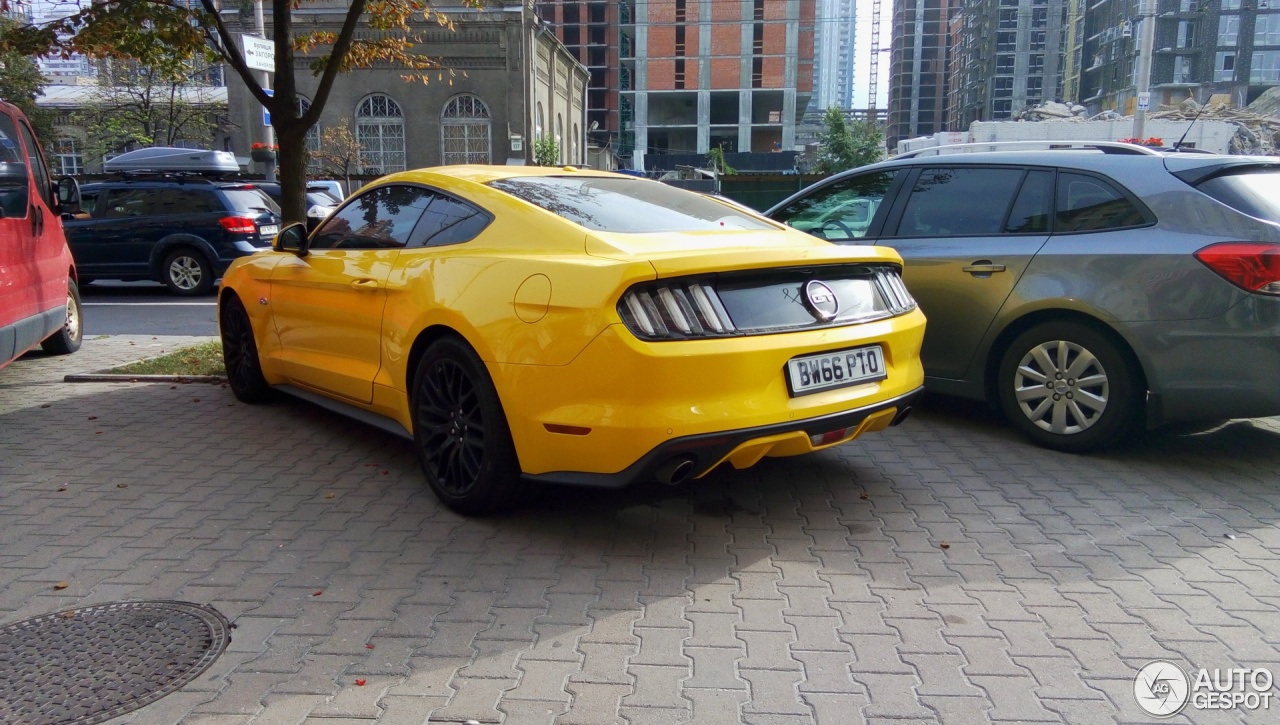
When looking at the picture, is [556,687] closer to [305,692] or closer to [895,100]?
[305,692]

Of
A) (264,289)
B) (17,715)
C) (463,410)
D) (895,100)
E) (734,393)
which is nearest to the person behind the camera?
(17,715)

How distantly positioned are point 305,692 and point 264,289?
145 inches

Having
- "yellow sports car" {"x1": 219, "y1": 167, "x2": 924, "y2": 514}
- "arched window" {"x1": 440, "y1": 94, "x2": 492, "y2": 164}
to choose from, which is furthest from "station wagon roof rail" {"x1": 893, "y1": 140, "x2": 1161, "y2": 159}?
"arched window" {"x1": 440, "y1": 94, "x2": 492, "y2": 164}

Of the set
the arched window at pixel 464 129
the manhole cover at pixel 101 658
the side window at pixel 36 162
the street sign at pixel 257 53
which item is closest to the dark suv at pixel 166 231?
the street sign at pixel 257 53

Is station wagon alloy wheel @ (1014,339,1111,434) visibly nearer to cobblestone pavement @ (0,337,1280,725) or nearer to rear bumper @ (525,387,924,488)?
cobblestone pavement @ (0,337,1280,725)

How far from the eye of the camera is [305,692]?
283cm

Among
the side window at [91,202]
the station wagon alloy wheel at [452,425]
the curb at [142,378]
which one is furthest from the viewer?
the side window at [91,202]

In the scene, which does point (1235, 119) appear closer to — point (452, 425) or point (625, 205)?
point (625, 205)

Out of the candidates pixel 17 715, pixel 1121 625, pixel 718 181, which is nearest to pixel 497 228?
pixel 17 715

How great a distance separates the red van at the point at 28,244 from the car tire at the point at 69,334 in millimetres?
302

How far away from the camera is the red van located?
640 centimetres

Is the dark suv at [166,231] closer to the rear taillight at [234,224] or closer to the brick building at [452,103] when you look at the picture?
the rear taillight at [234,224]

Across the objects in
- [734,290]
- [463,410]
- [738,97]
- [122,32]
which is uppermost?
[738,97]

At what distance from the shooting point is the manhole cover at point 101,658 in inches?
110
